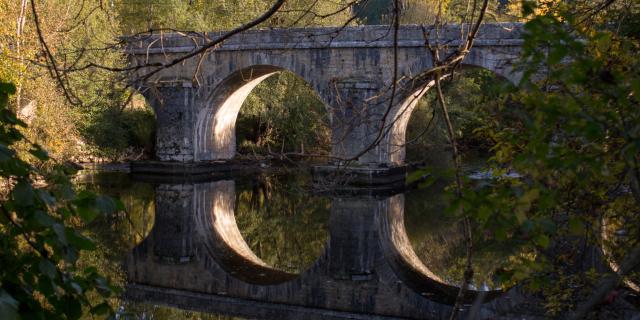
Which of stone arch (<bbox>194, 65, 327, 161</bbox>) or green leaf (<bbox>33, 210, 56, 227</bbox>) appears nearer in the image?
green leaf (<bbox>33, 210, 56, 227</bbox>)

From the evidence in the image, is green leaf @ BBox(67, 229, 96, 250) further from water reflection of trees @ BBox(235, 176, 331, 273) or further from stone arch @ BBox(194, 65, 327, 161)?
stone arch @ BBox(194, 65, 327, 161)

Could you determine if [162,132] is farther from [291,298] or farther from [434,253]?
[291,298]

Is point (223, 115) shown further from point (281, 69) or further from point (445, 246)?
point (445, 246)

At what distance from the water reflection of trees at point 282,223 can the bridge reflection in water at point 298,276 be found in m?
0.16

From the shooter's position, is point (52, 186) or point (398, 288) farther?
point (398, 288)

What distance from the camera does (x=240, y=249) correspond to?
10891 mm

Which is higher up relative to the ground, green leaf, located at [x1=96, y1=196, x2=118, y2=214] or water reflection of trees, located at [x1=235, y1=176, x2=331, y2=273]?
green leaf, located at [x1=96, y1=196, x2=118, y2=214]

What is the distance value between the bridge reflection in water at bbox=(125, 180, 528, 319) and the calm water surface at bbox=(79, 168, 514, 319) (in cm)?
1

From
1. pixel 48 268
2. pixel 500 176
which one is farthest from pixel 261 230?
pixel 48 268

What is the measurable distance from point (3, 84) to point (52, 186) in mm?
442

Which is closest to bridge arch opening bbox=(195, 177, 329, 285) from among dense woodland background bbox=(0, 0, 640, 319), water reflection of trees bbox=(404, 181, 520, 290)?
dense woodland background bbox=(0, 0, 640, 319)

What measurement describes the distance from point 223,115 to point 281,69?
216 cm

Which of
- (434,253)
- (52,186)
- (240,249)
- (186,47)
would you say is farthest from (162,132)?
(52,186)

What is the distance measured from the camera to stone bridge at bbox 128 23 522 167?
15.3 metres
